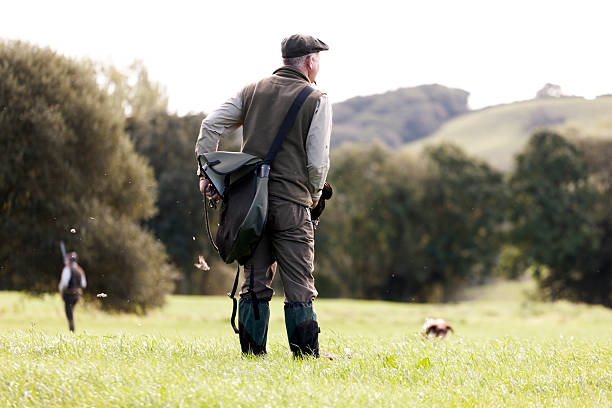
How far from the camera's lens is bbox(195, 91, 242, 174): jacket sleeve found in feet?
18.6

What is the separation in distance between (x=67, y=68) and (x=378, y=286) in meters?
33.9

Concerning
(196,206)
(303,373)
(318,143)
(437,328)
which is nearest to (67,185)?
(437,328)

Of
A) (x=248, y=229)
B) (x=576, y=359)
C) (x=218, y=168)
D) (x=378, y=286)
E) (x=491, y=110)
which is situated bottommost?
(x=378, y=286)

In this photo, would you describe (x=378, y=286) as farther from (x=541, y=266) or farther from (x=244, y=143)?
(x=244, y=143)

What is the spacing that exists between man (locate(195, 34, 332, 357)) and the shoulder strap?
0.04 meters

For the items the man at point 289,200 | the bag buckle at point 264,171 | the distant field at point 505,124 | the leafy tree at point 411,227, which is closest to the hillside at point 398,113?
the distant field at point 505,124

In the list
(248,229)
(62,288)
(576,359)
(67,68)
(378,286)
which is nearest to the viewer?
(248,229)

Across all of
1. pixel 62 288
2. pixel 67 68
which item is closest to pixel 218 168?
pixel 62 288

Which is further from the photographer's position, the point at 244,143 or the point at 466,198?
the point at 466,198

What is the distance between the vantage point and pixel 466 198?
50.6m

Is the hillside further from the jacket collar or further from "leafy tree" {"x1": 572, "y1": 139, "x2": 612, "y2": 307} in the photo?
the jacket collar

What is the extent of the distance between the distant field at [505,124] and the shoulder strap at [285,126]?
102 metres

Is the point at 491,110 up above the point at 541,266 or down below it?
above

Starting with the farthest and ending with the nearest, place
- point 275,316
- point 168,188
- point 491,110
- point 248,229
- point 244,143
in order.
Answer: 1. point 491,110
2. point 168,188
3. point 275,316
4. point 244,143
5. point 248,229
